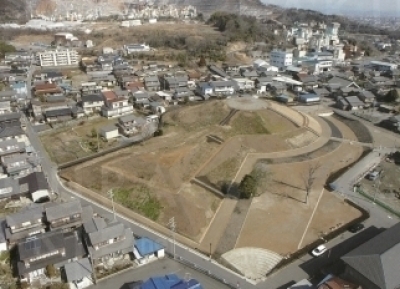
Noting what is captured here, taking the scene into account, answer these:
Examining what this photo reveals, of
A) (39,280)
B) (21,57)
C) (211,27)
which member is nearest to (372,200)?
(39,280)

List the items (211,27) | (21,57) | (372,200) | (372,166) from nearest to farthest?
(372,200)
(372,166)
(21,57)
(211,27)

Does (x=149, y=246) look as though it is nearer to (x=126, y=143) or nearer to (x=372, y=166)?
(x=126, y=143)

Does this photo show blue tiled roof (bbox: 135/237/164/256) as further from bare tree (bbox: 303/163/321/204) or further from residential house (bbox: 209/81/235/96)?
residential house (bbox: 209/81/235/96)

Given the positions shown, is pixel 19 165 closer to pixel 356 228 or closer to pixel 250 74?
pixel 356 228

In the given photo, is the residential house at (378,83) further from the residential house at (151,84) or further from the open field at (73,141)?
the open field at (73,141)

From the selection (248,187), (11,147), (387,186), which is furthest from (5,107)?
(387,186)

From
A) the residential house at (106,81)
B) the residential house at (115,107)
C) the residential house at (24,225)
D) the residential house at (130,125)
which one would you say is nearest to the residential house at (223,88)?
the residential house at (115,107)

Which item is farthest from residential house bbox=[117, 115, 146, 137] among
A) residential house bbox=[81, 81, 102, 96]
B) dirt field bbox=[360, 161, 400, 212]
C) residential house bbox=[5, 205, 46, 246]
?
dirt field bbox=[360, 161, 400, 212]
